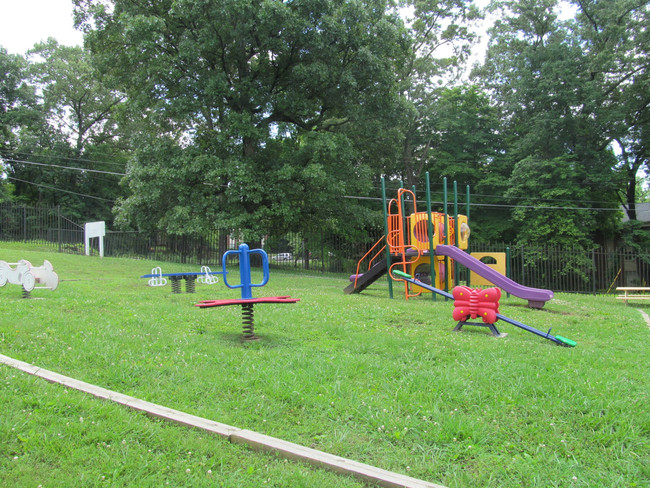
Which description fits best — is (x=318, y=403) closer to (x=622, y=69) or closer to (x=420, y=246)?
(x=420, y=246)

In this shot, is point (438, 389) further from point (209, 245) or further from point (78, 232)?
point (78, 232)

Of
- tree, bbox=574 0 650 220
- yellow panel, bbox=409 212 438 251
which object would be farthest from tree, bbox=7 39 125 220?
tree, bbox=574 0 650 220

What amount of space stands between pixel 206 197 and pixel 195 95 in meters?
4.47

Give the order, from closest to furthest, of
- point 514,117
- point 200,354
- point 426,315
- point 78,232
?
point 200,354, point 426,315, point 78,232, point 514,117

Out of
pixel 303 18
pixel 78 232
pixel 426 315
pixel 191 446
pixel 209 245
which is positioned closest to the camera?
pixel 191 446

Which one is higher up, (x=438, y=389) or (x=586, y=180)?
(x=586, y=180)

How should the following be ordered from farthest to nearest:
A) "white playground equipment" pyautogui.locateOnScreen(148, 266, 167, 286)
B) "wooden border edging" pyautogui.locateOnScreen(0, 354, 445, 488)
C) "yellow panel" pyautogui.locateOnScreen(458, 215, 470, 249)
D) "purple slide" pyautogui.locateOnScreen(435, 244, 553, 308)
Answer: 1. "yellow panel" pyautogui.locateOnScreen(458, 215, 470, 249)
2. "white playground equipment" pyautogui.locateOnScreen(148, 266, 167, 286)
3. "purple slide" pyautogui.locateOnScreen(435, 244, 553, 308)
4. "wooden border edging" pyautogui.locateOnScreen(0, 354, 445, 488)

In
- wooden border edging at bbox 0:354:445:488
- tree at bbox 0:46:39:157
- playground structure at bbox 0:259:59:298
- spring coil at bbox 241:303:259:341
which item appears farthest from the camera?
tree at bbox 0:46:39:157

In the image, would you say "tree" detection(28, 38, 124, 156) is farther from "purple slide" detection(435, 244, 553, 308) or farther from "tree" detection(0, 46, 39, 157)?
"purple slide" detection(435, 244, 553, 308)

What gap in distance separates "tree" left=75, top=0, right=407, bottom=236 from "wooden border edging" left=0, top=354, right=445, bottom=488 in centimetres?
1458

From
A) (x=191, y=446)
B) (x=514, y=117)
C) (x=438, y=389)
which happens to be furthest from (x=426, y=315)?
(x=514, y=117)

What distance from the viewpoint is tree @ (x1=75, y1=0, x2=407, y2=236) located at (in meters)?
17.7

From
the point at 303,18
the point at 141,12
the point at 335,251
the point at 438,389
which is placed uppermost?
the point at 141,12

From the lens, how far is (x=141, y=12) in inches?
750
